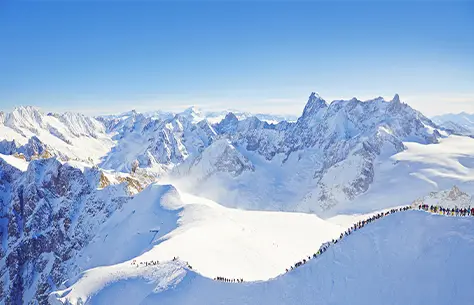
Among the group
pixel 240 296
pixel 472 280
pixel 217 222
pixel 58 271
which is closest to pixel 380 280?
pixel 472 280

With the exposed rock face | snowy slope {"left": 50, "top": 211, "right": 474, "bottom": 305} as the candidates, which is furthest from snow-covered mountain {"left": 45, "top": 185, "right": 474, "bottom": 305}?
the exposed rock face

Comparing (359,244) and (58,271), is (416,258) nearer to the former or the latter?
(359,244)

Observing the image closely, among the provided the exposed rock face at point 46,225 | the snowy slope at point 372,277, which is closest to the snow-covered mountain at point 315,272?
the snowy slope at point 372,277

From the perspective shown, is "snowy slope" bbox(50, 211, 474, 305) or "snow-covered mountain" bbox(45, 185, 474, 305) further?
"snow-covered mountain" bbox(45, 185, 474, 305)

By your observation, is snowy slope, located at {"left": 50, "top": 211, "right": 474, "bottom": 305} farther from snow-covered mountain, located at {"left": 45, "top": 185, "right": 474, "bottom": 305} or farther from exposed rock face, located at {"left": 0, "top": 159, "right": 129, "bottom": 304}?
exposed rock face, located at {"left": 0, "top": 159, "right": 129, "bottom": 304}

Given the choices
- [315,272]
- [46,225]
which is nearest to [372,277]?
[315,272]

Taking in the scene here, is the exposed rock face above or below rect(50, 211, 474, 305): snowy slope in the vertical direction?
below
